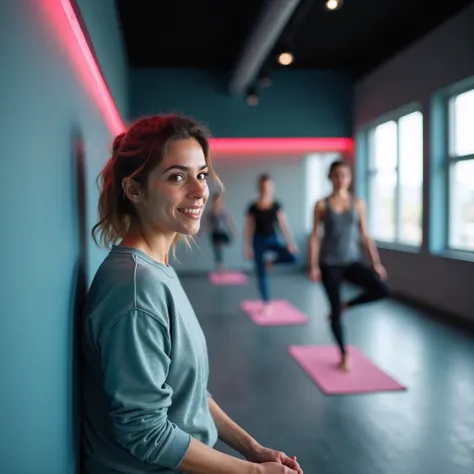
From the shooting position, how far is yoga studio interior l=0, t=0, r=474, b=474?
1.00 m

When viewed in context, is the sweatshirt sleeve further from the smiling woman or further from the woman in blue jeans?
the woman in blue jeans

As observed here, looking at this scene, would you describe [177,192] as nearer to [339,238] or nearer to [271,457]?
[271,457]

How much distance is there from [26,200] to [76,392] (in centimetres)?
52

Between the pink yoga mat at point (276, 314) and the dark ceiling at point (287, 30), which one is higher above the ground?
the dark ceiling at point (287, 30)

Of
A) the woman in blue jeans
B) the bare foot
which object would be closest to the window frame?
the woman in blue jeans

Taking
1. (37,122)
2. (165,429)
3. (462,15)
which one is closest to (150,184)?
(37,122)

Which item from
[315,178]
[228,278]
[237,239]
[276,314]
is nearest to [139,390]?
[276,314]

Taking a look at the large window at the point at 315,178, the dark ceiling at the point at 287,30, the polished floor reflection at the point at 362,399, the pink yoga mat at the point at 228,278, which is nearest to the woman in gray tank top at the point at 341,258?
the polished floor reflection at the point at 362,399

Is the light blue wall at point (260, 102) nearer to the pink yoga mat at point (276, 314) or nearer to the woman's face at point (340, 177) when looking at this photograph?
the pink yoga mat at point (276, 314)

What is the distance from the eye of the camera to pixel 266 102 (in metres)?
8.58

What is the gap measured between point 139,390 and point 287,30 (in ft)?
18.0

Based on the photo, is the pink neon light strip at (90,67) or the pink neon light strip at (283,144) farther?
the pink neon light strip at (283,144)

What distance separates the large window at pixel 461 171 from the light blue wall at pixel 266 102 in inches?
123

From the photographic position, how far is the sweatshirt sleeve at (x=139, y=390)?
961 mm
